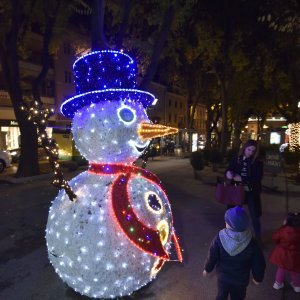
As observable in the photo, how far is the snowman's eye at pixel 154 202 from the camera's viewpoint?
144 inches

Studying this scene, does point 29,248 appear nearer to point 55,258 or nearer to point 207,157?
point 55,258

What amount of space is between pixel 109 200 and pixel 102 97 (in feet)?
3.62

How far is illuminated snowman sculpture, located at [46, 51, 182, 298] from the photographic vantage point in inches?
134

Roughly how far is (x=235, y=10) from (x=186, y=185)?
9.04m

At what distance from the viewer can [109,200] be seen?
348cm

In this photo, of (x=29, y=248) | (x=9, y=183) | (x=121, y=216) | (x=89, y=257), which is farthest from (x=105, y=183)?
(x=9, y=183)

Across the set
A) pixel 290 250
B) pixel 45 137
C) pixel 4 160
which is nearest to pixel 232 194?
pixel 290 250

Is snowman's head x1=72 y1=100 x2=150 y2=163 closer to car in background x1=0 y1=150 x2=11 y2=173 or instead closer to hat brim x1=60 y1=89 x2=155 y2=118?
hat brim x1=60 y1=89 x2=155 y2=118

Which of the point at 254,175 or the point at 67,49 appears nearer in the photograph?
the point at 254,175

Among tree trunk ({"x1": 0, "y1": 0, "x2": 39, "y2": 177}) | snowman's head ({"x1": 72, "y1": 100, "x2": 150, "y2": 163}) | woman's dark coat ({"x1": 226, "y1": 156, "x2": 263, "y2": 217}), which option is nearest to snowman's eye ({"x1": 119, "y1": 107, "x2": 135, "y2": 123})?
snowman's head ({"x1": 72, "y1": 100, "x2": 150, "y2": 163})

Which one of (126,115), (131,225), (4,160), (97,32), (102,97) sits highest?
(97,32)

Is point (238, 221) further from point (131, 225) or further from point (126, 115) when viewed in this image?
point (126, 115)

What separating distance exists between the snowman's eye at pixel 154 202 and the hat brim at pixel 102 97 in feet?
3.54

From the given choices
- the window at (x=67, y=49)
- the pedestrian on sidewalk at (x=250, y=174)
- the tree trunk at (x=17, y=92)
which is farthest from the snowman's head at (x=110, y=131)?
the window at (x=67, y=49)
